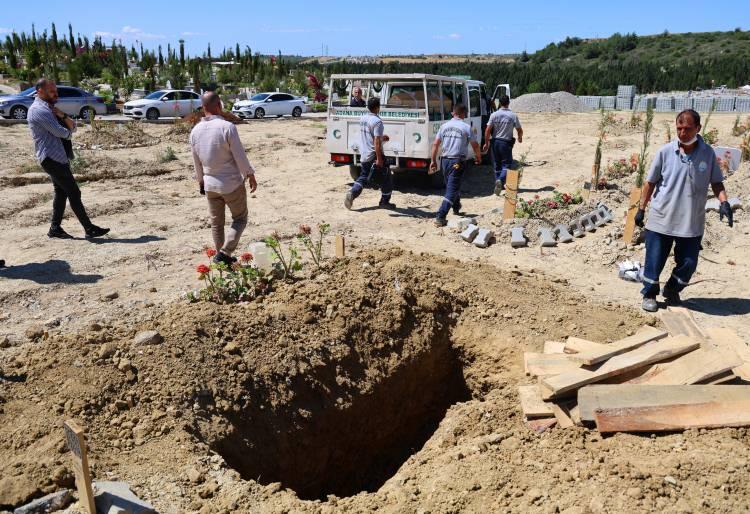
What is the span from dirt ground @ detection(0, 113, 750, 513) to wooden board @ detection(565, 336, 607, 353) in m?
0.45

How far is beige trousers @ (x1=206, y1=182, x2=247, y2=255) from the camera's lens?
20.0 feet

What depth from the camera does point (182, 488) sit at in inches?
131

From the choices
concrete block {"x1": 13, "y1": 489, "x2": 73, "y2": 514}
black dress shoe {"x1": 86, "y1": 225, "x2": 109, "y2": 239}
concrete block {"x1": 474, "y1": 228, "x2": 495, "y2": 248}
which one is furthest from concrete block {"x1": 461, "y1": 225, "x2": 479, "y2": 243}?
concrete block {"x1": 13, "y1": 489, "x2": 73, "y2": 514}

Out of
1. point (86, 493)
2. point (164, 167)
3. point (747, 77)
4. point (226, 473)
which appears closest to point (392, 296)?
point (226, 473)

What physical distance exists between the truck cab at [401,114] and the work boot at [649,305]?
492cm

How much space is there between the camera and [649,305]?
5781 mm

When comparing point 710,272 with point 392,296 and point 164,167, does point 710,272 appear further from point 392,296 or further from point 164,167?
point 164,167

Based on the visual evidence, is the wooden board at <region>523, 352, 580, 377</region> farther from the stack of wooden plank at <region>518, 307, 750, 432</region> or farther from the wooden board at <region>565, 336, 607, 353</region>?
the wooden board at <region>565, 336, 607, 353</region>

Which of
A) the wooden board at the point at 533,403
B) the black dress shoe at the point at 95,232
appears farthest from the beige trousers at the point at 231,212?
the wooden board at the point at 533,403

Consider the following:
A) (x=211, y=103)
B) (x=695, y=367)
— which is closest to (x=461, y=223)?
(x=211, y=103)

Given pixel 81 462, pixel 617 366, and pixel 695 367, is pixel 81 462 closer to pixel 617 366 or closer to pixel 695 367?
pixel 617 366

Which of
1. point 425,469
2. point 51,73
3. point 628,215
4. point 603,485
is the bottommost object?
point 425,469

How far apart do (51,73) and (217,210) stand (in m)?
32.3

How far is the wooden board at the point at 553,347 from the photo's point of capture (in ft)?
15.7
